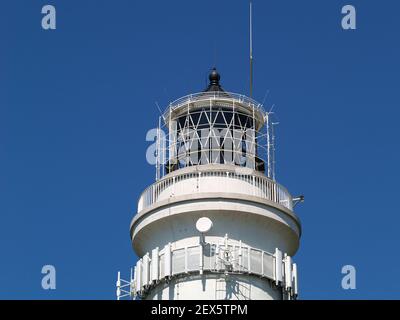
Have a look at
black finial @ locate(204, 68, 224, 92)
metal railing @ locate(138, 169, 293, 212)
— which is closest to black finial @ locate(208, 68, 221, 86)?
black finial @ locate(204, 68, 224, 92)

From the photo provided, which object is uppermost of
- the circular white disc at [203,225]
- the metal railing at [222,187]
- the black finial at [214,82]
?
the black finial at [214,82]

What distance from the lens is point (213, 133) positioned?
5622cm

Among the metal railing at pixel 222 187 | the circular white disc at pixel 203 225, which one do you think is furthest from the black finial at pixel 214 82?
the circular white disc at pixel 203 225

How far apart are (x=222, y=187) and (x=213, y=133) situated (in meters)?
3.28

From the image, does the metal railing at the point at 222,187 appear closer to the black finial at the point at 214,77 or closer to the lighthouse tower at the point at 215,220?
the lighthouse tower at the point at 215,220

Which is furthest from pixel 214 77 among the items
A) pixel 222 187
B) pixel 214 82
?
pixel 222 187

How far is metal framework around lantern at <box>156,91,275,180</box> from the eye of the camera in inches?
2203

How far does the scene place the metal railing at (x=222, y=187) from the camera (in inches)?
2121

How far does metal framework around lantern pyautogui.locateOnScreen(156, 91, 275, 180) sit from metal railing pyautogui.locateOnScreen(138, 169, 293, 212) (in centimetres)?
120

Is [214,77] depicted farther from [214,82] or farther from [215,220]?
[215,220]

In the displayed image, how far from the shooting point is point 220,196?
2080 inches

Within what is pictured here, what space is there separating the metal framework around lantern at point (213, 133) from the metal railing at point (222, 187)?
3.95 ft
